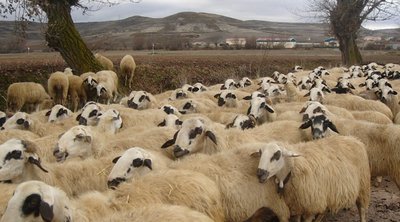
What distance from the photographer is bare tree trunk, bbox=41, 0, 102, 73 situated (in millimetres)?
15556

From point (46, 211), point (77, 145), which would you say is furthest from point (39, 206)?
point (77, 145)

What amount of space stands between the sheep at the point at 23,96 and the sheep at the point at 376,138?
10392 mm

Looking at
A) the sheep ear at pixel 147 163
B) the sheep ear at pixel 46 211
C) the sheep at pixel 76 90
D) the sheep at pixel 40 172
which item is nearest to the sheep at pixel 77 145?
the sheep at pixel 40 172

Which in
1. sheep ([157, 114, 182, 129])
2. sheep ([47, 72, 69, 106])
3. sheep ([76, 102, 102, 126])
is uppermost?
sheep ([157, 114, 182, 129])

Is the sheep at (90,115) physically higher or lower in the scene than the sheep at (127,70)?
higher

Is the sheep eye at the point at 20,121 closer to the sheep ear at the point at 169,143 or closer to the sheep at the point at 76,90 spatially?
the sheep ear at the point at 169,143

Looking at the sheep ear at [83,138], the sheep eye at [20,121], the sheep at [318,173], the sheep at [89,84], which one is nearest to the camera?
the sheep at [318,173]

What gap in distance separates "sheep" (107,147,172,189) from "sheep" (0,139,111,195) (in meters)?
0.37

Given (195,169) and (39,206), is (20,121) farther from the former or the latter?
(39,206)

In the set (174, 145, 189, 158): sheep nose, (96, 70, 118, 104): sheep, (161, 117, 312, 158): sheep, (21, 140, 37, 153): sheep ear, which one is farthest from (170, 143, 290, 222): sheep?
(96, 70, 118, 104): sheep

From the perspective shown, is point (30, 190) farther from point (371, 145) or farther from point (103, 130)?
point (371, 145)

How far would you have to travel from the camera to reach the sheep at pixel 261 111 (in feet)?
32.3

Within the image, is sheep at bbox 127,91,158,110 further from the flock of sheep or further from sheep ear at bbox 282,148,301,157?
sheep ear at bbox 282,148,301,157

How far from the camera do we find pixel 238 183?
576 centimetres
